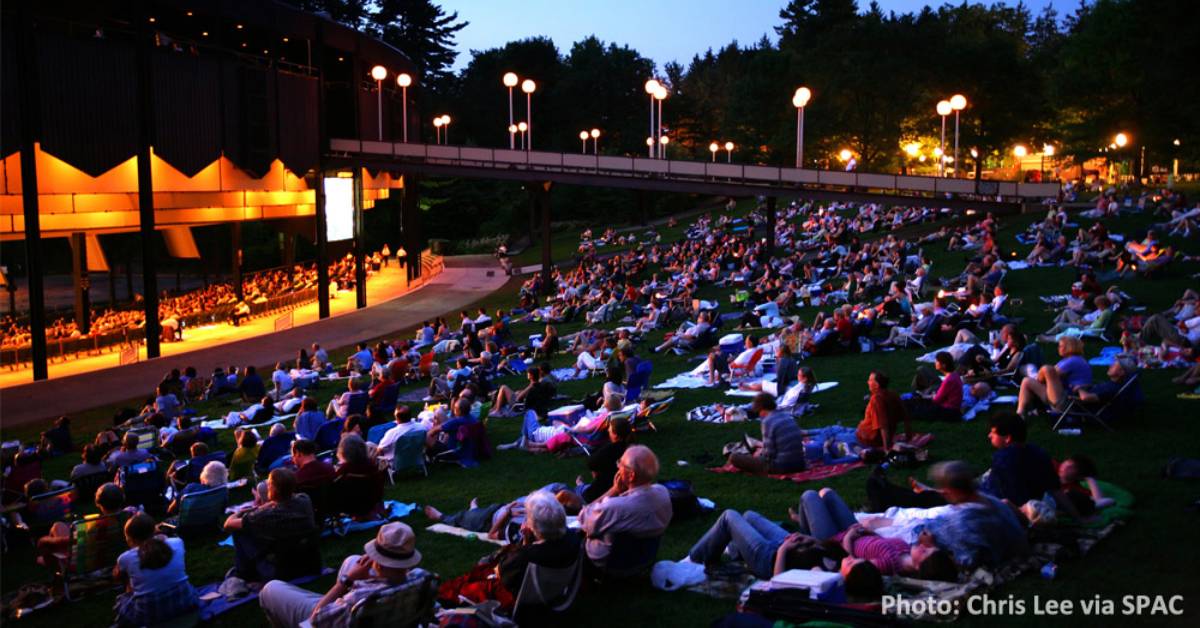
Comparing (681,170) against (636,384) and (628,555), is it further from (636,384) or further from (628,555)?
(628,555)

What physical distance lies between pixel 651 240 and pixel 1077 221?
2454cm

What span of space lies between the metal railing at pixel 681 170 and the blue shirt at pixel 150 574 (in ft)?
92.6

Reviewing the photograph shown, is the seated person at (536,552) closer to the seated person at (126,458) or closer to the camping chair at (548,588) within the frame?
the camping chair at (548,588)

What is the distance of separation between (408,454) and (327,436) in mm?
1440

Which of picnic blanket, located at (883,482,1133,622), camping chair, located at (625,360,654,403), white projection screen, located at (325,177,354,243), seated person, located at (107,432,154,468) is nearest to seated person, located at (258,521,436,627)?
picnic blanket, located at (883,482,1133,622)

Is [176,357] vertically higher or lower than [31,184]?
lower

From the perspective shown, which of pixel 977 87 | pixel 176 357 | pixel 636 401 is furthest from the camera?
pixel 977 87

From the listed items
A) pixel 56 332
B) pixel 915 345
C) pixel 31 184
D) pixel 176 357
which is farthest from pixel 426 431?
pixel 56 332

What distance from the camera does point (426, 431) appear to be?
11711mm

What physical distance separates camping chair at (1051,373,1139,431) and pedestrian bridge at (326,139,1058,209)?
21.7 meters

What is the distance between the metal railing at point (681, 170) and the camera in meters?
32.0

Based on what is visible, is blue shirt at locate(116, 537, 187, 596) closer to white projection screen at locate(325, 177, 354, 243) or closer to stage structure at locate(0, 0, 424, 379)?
stage structure at locate(0, 0, 424, 379)

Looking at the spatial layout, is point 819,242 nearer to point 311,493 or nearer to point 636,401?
point 636,401

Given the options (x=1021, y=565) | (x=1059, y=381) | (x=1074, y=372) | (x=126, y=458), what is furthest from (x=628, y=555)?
(x=126, y=458)
